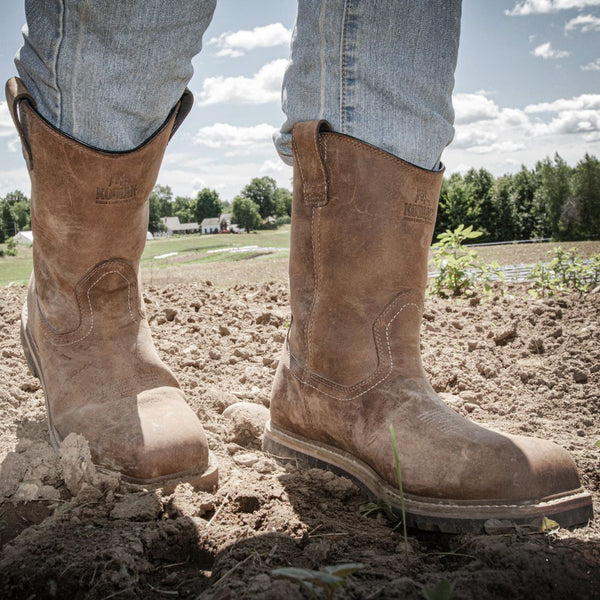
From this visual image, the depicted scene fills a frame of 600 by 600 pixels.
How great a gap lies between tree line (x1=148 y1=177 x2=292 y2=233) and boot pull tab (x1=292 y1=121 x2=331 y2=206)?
58.4m

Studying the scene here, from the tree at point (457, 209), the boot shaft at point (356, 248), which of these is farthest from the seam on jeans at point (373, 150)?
the tree at point (457, 209)

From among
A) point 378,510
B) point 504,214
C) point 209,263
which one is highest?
point 504,214

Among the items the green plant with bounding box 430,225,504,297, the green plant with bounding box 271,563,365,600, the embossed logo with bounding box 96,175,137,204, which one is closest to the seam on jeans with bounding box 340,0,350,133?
the embossed logo with bounding box 96,175,137,204

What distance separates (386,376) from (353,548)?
17.5 inches

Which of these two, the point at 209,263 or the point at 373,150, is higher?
the point at 373,150

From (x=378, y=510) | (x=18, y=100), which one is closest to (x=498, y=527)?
(x=378, y=510)

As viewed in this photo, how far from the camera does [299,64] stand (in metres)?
1.30

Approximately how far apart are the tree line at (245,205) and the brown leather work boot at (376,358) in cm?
5839

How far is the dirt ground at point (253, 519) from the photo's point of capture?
840 mm

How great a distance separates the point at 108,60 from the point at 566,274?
3.56 metres

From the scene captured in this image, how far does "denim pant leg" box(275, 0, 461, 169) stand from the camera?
1202 millimetres

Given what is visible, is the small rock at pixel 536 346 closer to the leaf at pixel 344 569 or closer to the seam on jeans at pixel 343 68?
the seam on jeans at pixel 343 68

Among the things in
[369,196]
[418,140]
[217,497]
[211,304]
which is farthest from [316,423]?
[211,304]

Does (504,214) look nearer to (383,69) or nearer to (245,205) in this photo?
(245,205)
